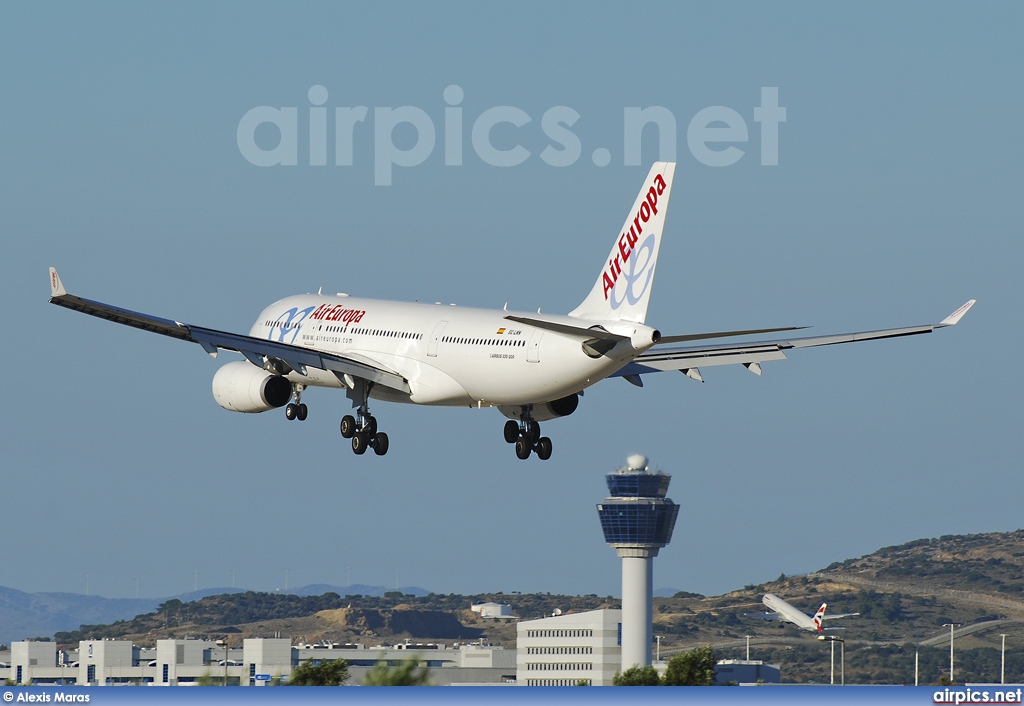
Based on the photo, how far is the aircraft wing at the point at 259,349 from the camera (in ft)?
210

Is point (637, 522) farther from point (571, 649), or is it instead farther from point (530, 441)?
point (530, 441)

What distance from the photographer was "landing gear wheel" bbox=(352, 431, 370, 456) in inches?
2773

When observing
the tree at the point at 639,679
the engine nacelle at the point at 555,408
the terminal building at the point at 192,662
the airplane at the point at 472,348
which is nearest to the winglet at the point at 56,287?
the airplane at the point at 472,348

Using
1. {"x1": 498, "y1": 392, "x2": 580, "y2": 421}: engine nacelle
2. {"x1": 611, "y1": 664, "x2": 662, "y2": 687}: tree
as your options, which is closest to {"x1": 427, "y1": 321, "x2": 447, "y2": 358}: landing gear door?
{"x1": 498, "y1": 392, "x2": 580, "y2": 421}: engine nacelle

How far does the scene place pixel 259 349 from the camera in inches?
2707

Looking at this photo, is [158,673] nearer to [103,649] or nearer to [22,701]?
[103,649]

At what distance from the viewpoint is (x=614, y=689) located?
149ft

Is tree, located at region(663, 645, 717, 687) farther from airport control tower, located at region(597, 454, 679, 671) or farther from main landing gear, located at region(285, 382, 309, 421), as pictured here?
airport control tower, located at region(597, 454, 679, 671)

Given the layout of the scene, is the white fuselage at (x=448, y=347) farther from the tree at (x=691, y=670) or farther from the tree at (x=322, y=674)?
the tree at (x=691, y=670)

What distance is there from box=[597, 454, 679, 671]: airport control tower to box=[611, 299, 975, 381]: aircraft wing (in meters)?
110

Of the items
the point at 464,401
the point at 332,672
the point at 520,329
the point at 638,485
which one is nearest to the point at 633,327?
the point at 520,329

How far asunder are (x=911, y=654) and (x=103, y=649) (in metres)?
78.9

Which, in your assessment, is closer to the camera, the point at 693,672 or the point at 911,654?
the point at 693,672

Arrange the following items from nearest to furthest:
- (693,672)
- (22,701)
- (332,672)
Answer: (22,701) → (332,672) → (693,672)
